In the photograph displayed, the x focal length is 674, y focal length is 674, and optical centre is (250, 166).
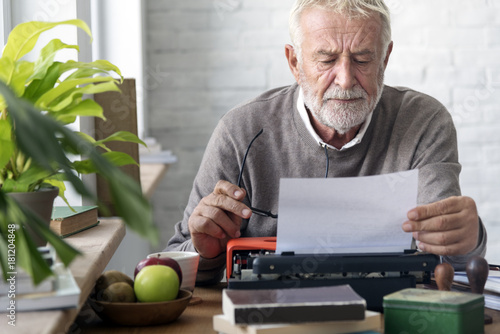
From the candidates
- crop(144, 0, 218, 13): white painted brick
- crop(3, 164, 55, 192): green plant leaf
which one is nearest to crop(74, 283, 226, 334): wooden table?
crop(3, 164, 55, 192): green plant leaf

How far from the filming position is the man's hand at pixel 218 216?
1357 millimetres

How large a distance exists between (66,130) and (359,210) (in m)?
0.68

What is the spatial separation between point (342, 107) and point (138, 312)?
2.71ft

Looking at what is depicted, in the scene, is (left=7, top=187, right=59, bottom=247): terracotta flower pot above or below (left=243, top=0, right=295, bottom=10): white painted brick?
below

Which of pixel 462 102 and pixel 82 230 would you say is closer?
pixel 82 230

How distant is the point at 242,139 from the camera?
1.79 meters

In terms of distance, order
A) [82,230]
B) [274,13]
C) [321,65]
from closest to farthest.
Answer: [82,230], [321,65], [274,13]

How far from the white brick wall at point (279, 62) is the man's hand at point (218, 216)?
1649 mm

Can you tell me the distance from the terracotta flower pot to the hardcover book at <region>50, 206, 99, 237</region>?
27 centimetres

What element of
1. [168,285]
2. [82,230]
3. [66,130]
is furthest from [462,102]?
[66,130]

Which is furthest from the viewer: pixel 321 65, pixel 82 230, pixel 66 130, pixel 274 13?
pixel 274 13

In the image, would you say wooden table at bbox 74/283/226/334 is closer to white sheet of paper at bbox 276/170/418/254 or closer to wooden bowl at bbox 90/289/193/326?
wooden bowl at bbox 90/289/193/326

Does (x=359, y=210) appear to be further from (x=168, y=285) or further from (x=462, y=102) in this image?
(x=462, y=102)

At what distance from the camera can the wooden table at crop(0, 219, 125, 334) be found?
82 centimetres
